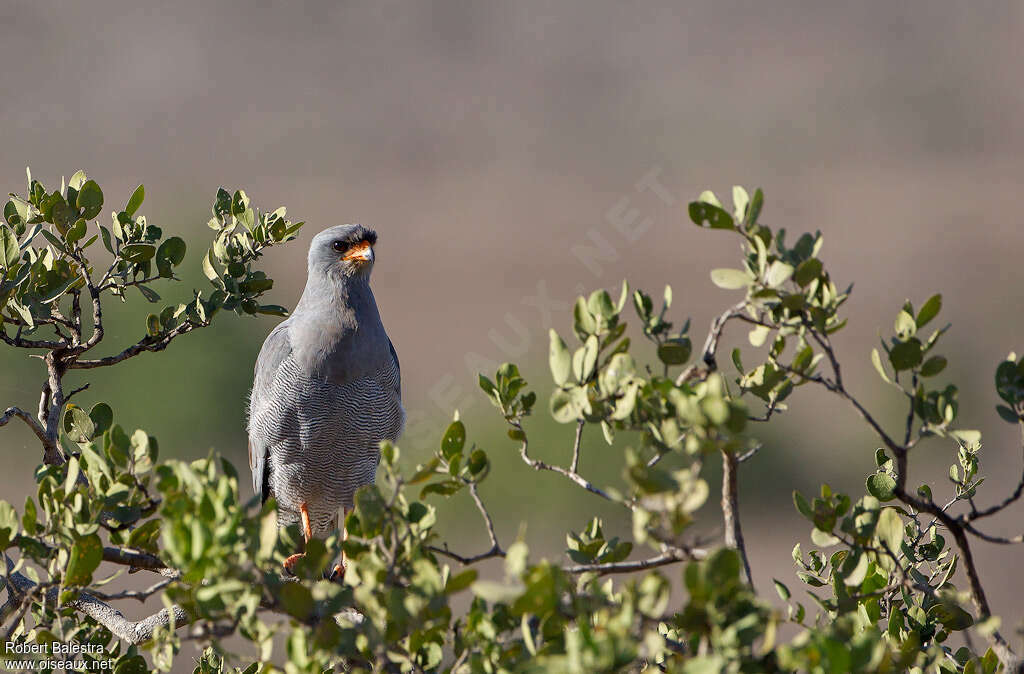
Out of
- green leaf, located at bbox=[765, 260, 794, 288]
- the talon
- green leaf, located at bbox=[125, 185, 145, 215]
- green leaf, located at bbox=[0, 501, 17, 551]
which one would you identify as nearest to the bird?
the talon

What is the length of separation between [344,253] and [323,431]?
828 mm

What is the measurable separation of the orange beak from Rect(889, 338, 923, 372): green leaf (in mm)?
2825

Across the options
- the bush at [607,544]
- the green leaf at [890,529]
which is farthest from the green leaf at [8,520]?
the green leaf at [890,529]

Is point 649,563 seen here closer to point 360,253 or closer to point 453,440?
point 453,440

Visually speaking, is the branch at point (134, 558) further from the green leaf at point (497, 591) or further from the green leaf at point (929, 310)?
the green leaf at point (929, 310)

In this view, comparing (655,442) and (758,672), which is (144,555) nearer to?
(655,442)

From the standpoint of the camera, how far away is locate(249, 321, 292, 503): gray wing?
15.0 ft

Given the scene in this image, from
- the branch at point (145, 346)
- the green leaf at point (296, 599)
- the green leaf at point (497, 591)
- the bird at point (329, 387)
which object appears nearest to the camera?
the green leaf at point (497, 591)

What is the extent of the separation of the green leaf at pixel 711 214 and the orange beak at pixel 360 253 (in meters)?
2.63

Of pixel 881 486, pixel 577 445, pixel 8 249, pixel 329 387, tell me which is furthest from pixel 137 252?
pixel 881 486

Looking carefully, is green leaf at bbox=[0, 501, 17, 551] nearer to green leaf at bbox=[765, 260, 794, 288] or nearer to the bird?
green leaf at bbox=[765, 260, 794, 288]

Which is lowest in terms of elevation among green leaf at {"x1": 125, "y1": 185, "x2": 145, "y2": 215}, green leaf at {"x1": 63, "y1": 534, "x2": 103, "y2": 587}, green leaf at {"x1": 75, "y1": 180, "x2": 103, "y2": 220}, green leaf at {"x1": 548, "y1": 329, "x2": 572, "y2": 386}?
green leaf at {"x1": 548, "y1": 329, "x2": 572, "y2": 386}

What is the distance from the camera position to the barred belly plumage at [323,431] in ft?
14.6

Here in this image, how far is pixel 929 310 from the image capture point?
6.64 ft
